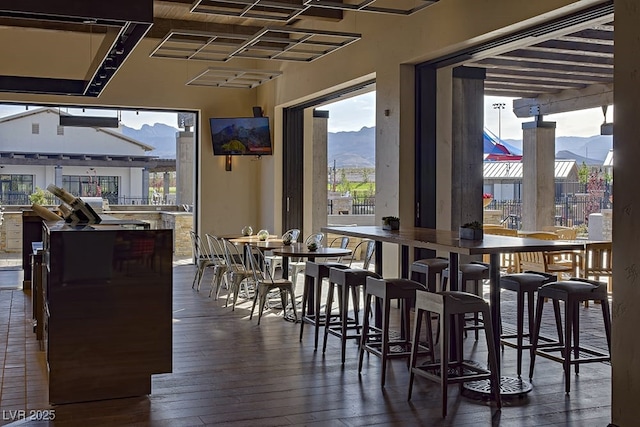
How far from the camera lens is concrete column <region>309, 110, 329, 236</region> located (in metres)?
12.0

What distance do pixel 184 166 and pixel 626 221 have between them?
1412cm

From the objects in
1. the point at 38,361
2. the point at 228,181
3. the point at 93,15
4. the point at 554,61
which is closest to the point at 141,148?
the point at 228,181

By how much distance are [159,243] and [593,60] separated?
22.3ft

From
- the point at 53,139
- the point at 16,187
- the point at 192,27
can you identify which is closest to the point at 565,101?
the point at 192,27

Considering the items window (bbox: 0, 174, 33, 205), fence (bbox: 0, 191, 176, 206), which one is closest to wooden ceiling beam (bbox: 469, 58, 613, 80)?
fence (bbox: 0, 191, 176, 206)

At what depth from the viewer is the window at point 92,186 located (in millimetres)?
23844

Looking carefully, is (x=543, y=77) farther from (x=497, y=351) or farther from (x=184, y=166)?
(x=184, y=166)

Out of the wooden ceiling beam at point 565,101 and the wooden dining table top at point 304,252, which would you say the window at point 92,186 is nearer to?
the wooden ceiling beam at point 565,101

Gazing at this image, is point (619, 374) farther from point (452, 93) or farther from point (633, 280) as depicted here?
point (452, 93)

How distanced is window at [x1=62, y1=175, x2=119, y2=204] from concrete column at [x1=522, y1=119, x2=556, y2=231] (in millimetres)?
15413

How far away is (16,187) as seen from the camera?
23.1 m

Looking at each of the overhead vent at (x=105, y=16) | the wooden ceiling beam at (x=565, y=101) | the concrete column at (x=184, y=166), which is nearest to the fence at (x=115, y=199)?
the concrete column at (x=184, y=166)

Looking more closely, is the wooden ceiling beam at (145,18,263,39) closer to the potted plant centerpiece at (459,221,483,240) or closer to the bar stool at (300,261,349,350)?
the bar stool at (300,261,349,350)

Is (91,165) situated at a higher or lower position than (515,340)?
higher
